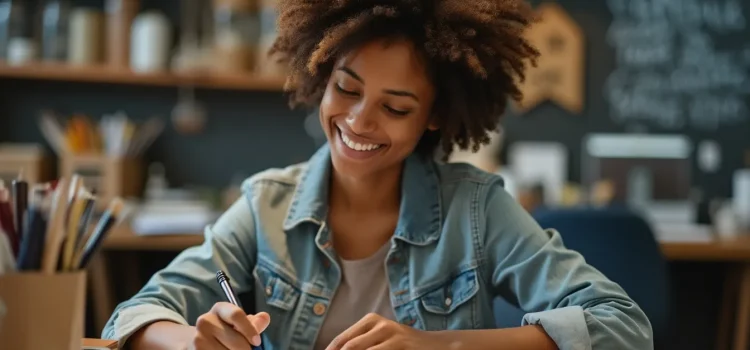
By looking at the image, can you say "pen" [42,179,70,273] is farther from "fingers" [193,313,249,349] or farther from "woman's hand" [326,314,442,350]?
"woman's hand" [326,314,442,350]

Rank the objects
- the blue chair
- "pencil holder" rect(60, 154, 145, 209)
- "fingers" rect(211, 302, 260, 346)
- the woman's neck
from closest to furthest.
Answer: "fingers" rect(211, 302, 260, 346) → the woman's neck → the blue chair → "pencil holder" rect(60, 154, 145, 209)

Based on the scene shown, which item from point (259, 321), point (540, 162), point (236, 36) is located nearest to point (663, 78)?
point (540, 162)

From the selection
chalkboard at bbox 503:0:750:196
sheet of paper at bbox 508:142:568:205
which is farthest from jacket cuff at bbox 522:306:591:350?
chalkboard at bbox 503:0:750:196

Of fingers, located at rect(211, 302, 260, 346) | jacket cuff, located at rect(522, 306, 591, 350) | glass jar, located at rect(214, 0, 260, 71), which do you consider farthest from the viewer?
glass jar, located at rect(214, 0, 260, 71)

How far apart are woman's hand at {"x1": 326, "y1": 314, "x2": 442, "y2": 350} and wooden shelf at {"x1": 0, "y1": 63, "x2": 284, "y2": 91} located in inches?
85.4

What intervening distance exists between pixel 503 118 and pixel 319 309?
196cm

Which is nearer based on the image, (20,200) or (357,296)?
(20,200)

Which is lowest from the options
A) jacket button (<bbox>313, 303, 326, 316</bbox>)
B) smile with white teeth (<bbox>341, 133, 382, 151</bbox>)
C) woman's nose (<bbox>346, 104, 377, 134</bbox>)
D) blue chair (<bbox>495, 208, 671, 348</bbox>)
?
blue chair (<bbox>495, 208, 671, 348</bbox>)

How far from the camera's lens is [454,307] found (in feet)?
3.69

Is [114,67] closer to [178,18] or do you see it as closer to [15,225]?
[178,18]

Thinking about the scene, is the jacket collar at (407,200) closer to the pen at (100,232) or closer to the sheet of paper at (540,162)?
the pen at (100,232)

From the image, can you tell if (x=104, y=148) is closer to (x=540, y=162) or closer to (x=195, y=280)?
(x=540, y=162)

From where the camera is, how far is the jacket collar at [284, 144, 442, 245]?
3.82 feet

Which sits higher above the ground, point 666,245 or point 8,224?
point 8,224
